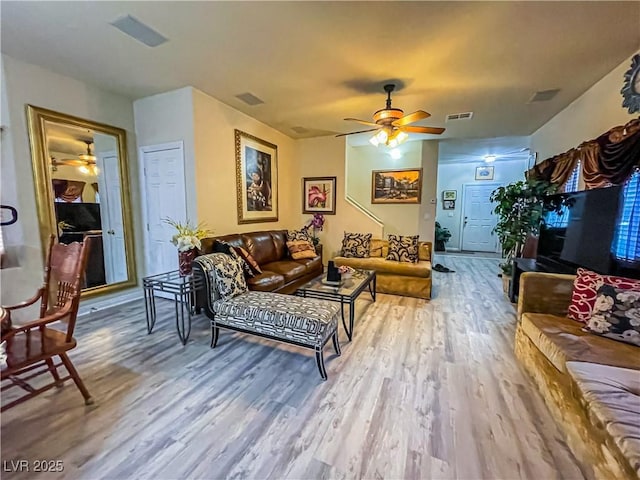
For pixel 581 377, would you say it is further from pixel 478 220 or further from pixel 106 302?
pixel 478 220

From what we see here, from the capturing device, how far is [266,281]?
3.24 meters

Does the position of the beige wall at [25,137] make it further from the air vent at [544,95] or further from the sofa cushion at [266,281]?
the air vent at [544,95]

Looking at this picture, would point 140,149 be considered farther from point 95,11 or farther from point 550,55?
point 550,55

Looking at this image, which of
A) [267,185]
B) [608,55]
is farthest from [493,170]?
[267,185]

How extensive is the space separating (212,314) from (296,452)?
1479 mm

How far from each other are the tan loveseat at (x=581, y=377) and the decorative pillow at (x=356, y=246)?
2558 mm

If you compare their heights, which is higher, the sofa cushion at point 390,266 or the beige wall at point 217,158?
the beige wall at point 217,158

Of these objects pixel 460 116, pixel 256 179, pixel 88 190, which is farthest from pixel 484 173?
pixel 88 190

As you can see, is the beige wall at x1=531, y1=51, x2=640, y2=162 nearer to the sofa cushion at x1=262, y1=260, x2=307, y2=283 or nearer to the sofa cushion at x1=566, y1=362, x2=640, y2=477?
the sofa cushion at x1=566, y1=362, x2=640, y2=477

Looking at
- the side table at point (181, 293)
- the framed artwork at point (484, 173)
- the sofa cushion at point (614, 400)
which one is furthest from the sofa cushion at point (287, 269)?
the framed artwork at point (484, 173)

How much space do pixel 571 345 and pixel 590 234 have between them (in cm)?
140

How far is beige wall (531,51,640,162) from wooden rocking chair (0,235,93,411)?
15.0 feet

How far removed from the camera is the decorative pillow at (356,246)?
15.6 feet

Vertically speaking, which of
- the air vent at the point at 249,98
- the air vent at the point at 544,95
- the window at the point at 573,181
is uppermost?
the air vent at the point at 249,98
